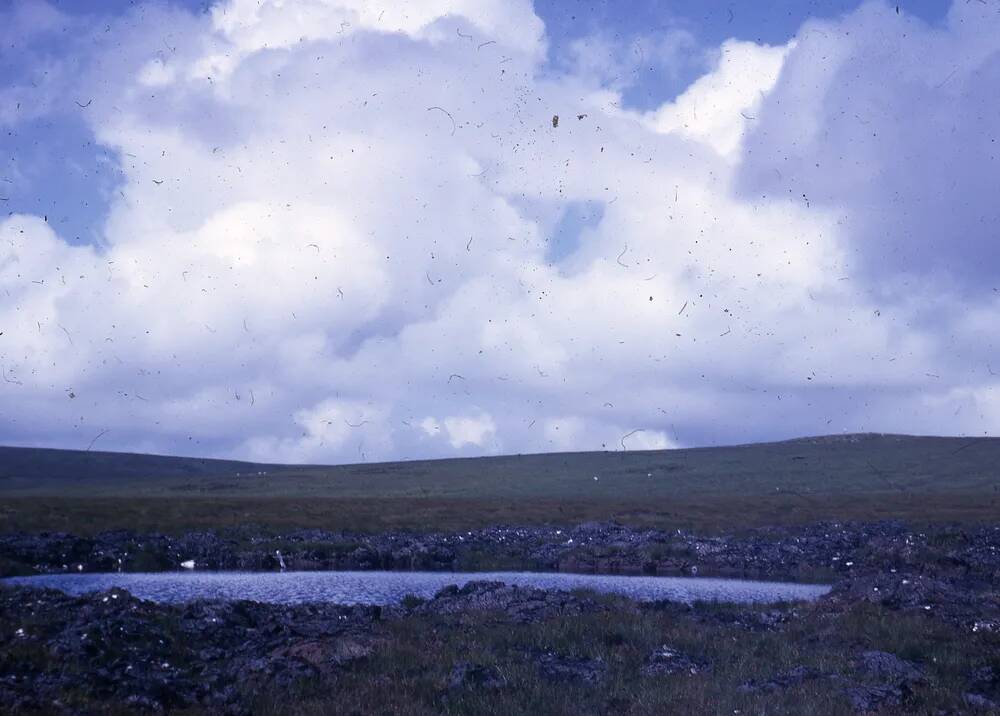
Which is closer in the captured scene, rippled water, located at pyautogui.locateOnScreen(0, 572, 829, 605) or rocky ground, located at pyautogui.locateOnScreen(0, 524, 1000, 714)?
rocky ground, located at pyautogui.locateOnScreen(0, 524, 1000, 714)

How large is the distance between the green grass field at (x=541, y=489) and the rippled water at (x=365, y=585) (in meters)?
14.9

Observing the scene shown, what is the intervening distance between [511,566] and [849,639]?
80.3 ft

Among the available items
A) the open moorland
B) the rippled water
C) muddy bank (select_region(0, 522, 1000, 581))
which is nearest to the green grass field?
the open moorland

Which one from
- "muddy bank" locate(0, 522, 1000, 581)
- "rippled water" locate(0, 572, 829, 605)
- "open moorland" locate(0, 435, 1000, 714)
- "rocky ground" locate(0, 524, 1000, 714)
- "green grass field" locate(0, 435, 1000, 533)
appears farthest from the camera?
"green grass field" locate(0, 435, 1000, 533)

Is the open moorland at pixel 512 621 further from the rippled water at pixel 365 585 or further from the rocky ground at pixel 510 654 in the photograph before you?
the rippled water at pixel 365 585

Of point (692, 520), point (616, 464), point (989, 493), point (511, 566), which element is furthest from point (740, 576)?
point (616, 464)

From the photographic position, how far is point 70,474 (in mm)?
133250

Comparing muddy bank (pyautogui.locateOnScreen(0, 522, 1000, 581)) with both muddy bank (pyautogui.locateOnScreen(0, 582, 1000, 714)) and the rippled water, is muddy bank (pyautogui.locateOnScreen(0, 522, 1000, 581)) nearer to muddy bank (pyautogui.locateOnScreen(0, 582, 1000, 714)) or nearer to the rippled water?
the rippled water

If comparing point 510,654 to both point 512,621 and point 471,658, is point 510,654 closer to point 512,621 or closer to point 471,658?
point 471,658

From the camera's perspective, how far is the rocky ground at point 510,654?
13.9m

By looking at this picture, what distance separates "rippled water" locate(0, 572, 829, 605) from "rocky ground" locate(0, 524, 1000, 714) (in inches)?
165

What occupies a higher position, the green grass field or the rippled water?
the green grass field

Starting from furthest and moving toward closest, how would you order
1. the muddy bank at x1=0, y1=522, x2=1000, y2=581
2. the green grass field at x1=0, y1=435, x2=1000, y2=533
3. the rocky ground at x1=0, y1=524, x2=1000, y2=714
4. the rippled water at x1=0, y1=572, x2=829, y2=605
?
the green grass field at x1=0, y1=435, x2=1000, y2=533 < the muddy bank at x1=0, y1=522, x2=1000, y2=581 < the rippled water at x1=0, y1=572, x2=829, y2=605 < the rocky ground at x1=0, y1=524, x2=1000, y2=714

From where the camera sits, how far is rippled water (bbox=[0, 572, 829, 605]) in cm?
2983
